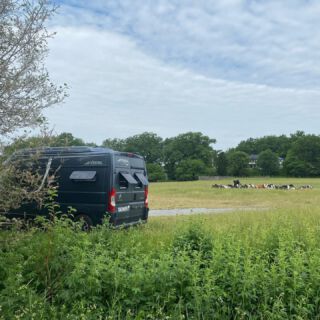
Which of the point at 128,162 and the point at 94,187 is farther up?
the point at 128,162

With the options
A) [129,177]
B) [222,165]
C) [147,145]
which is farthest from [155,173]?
[129,177]

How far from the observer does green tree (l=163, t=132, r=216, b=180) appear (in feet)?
398

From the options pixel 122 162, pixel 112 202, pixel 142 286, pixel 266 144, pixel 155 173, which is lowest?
pixel 142 286

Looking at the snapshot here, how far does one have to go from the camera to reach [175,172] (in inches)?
4599

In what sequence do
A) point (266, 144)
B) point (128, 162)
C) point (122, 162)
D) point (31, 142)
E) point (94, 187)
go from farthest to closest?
point (266, 144), point (128, 162), point (122, 162), point (94, 187), point (31, 142)

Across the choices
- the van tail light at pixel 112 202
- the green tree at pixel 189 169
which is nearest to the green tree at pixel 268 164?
the green tree at pixel 189 169

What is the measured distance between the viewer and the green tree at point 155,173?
105188 mm

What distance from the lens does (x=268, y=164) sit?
12619cm

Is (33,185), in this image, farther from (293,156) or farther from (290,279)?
(293,156)

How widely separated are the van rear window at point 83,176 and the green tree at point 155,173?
9329cm

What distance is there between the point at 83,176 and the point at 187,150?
117 metres

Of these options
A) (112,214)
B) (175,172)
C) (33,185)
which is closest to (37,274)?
(33,185)

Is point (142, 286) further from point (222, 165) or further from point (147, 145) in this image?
point (147, 145)

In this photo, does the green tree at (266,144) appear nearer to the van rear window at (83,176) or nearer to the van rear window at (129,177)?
the van rear window at (129,177)
